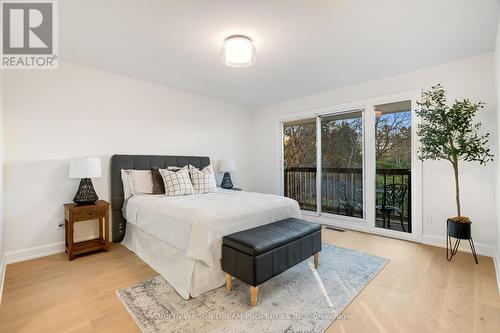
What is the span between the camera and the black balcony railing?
376cm

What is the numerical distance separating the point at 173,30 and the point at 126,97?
1681mm

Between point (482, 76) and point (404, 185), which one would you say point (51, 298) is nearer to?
point (404, 185)

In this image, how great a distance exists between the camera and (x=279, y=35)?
2.42 m

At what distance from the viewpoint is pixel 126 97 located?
3551mm

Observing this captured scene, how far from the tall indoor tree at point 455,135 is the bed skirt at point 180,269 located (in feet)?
9.23

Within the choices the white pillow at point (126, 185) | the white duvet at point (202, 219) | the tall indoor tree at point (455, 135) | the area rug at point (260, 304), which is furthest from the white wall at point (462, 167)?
the white pillow at point (126, 185)

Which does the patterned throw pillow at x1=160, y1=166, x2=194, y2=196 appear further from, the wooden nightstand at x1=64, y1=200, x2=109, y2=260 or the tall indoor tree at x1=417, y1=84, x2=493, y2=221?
the tall indoor tree at x1=417, y1=84, x2=493, y2=221

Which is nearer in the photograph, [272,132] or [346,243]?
[346,243]

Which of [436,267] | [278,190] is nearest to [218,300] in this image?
[436,267]

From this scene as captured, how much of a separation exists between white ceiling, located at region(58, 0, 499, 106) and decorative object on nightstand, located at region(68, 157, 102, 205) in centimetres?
129

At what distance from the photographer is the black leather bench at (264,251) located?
6.04 ft

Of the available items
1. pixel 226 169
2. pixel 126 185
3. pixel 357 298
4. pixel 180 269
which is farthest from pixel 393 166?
pixel 126 185

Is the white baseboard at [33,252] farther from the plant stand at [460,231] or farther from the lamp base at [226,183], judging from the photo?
the plant stand at [460,231]

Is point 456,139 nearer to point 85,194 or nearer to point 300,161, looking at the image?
point 300,161
